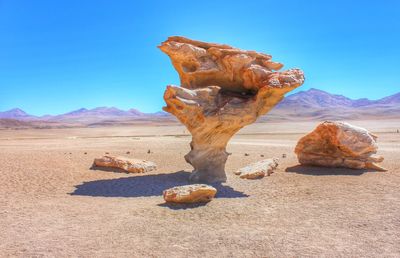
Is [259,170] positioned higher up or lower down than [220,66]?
lower down

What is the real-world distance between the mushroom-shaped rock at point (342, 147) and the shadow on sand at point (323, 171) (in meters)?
0.24

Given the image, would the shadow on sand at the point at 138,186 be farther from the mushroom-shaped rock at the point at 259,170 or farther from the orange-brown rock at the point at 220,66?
the orange-brown rock at the point at 220,66

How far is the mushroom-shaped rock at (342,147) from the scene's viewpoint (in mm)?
13320

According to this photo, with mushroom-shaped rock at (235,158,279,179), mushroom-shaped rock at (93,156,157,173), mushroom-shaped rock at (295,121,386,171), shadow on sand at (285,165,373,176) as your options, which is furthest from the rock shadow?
mushroom-shaped rock at (295,121,386,171)

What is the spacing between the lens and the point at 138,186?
11.2 metres

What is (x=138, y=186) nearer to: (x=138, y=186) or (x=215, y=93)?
(x=138, y=186)

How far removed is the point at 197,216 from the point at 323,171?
7413 mm

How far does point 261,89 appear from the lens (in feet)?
37.7

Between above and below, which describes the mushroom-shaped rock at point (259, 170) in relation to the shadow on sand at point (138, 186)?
above

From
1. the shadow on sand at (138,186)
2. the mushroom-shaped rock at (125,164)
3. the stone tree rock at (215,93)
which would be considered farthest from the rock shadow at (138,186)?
the stone tree rock at (215,93)

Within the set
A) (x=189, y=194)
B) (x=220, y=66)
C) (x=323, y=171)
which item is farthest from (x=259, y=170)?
(x=189, y=194)

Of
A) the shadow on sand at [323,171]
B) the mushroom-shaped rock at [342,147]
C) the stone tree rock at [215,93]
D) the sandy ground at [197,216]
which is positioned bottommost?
the sandy ground at [197,216]

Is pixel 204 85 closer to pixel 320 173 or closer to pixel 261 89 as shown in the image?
pixel 261 89

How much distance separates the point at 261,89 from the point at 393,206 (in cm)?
532
